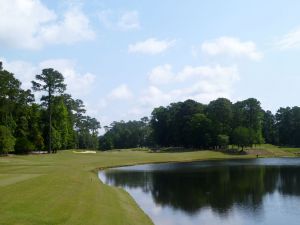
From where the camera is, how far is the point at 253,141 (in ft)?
432

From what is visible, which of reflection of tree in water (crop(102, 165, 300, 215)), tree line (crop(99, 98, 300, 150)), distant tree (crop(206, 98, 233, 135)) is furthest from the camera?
distant tree (crop(206, 98, 233, 135))

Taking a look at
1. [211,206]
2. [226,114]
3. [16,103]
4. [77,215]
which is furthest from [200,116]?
[77,215]

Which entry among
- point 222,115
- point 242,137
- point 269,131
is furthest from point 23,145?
point 269,131

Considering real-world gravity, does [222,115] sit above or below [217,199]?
above

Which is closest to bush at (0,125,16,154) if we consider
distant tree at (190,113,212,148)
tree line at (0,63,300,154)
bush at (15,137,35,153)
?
tree line at (0,63,300,154)

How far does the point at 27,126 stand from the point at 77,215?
7930 cm

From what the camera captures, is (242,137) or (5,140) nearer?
(5,140)

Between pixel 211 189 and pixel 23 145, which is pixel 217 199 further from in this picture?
pixel 23 145

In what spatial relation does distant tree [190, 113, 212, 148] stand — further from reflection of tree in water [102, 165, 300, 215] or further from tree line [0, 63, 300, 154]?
reflection of tree in water [102, 165, 300, 215]

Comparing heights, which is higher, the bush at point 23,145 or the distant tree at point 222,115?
the distant tree at point 222,115

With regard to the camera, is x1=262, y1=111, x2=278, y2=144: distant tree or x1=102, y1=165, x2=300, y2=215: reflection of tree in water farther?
x1=262, y1=111, x2=278, y2=144: distant tree

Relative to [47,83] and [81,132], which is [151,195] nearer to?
[47,83]

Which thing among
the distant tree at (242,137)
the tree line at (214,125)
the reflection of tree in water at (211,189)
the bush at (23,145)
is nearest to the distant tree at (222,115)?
the tree line at (214,125)

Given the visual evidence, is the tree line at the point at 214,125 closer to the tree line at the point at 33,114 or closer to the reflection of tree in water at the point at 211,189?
the tree line at the point at 33,114
